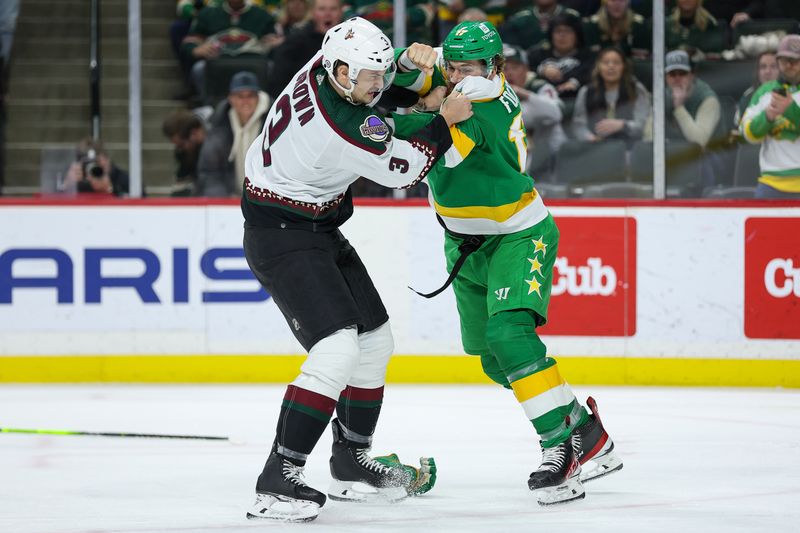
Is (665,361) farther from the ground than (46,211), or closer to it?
closer to it

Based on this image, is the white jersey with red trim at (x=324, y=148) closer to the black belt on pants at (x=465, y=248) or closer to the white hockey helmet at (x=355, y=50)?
the white hockey helmet at (x=355, y=50)

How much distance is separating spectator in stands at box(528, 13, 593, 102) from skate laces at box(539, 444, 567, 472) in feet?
10.9

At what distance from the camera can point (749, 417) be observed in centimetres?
564

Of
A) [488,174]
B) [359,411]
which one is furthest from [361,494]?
[488,174]

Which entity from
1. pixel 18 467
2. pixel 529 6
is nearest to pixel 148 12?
pixel 529 6

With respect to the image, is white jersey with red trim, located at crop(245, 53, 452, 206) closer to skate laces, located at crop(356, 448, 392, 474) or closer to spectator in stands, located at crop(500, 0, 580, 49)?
skate laces, located at crop(356, 448, 392, 474)

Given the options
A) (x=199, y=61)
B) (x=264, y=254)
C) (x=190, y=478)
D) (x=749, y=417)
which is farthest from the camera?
(x=199, y=61)

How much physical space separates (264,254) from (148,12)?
143 inches

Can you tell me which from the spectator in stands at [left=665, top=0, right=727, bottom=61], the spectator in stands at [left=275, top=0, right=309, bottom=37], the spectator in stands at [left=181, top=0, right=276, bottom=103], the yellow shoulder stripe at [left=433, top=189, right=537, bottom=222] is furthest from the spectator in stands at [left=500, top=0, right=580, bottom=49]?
the yellow shoulder stripe at [left=433, top=189, right=537, bottom=222]

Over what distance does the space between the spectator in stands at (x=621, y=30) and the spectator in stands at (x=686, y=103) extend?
0.17 m

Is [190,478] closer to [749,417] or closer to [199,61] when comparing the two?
[749,417]

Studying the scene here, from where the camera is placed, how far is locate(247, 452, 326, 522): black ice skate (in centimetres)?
355

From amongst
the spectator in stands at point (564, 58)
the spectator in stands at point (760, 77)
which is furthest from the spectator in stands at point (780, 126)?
the spectator in stands at point (564, 58)

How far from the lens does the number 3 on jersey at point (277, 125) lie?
11.9 feet
